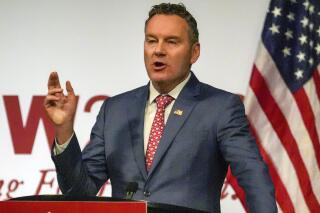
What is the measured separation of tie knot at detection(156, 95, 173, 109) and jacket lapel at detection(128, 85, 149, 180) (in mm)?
61

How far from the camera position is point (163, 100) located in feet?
7.77

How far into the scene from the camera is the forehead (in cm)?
232

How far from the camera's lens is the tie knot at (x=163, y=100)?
2.36 m

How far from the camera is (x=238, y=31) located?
3723 millimetres

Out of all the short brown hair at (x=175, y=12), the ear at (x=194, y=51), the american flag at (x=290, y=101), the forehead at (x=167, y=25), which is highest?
the short brown hair at (x=175, y=12)

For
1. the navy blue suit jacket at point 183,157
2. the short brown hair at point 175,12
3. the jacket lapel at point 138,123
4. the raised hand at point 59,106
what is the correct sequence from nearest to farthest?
the raised hand at point 59,106
the navy blue suit jacket at point 183,157
the jacket lapel at point 138,123
the short brown hair at point 175,12

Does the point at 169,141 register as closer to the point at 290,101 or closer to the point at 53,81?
the point at 53,81

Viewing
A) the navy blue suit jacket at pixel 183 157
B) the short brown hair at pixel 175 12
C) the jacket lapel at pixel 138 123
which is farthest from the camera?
the short brown hair at pixel 175 12

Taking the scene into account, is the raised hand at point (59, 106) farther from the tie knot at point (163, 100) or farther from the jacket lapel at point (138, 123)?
the tie knot at point (163, 100)

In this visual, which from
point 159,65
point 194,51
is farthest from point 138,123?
point 194,51

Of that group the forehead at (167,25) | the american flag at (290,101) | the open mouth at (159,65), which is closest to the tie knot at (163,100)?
the open mouth at (159,65)

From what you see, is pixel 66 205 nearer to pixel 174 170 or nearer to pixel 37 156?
pixel 174 170

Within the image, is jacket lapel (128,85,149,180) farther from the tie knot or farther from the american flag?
the american flag

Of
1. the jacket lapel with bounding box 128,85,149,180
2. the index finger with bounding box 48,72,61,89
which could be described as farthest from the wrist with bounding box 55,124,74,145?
the jacket lapel with bounding box 128,85,149,180
